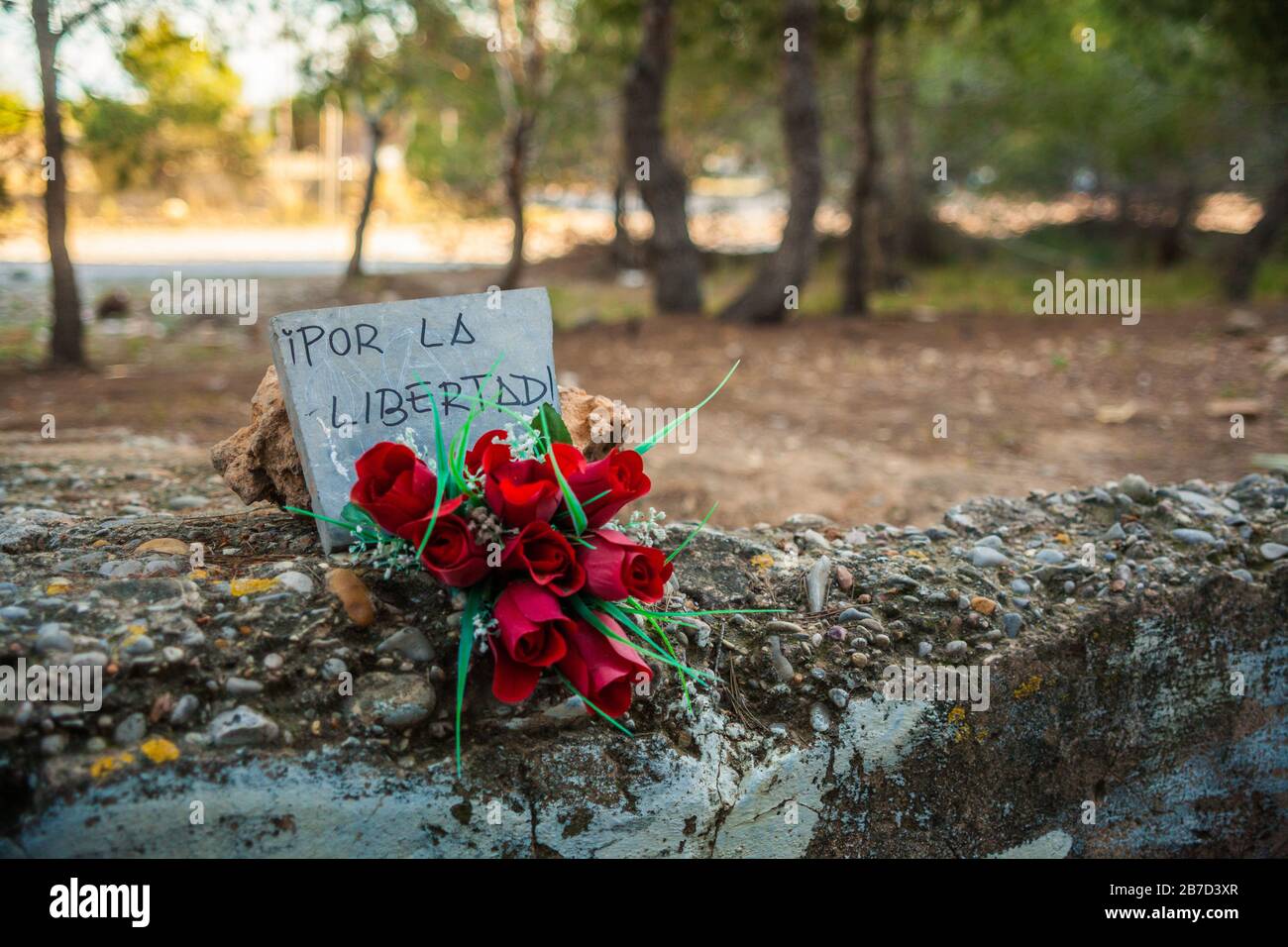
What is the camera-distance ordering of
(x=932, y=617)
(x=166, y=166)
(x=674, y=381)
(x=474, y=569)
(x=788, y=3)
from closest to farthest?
(x=474, y=569), (x=932, y=617), (x=674, y=381), (x=166, y=166), (x=788, y=3)

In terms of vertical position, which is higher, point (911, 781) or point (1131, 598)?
point (1131, 598)

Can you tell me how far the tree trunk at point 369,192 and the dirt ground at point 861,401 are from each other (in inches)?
113

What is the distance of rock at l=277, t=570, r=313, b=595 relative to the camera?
2518 millimetres

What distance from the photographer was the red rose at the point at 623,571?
86.4 inches

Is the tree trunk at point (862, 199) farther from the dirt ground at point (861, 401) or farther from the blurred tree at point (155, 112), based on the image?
the blurred tree at point (155, 112)

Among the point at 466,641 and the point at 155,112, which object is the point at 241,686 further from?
the point at 155,112

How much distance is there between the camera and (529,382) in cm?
284

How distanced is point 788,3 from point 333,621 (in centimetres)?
890

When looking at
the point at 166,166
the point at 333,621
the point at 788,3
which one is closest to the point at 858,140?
the point at 788,3

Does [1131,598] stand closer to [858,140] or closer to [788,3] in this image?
[788,3]

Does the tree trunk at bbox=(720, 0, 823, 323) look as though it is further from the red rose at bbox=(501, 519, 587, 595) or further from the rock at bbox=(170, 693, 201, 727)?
the rock at bbox=(170, 693, 201, 727)

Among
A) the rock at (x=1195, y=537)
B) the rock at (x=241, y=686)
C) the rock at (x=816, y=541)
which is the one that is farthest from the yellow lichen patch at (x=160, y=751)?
the rock at (x=1195, y=537)

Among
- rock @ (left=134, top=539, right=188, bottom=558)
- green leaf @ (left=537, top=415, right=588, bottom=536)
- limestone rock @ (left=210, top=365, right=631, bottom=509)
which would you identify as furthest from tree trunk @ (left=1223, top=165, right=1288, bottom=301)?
rock @ (left=134, top=539, right=188, bottom=558)

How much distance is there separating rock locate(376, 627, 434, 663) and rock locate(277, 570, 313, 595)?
9.5 inches
